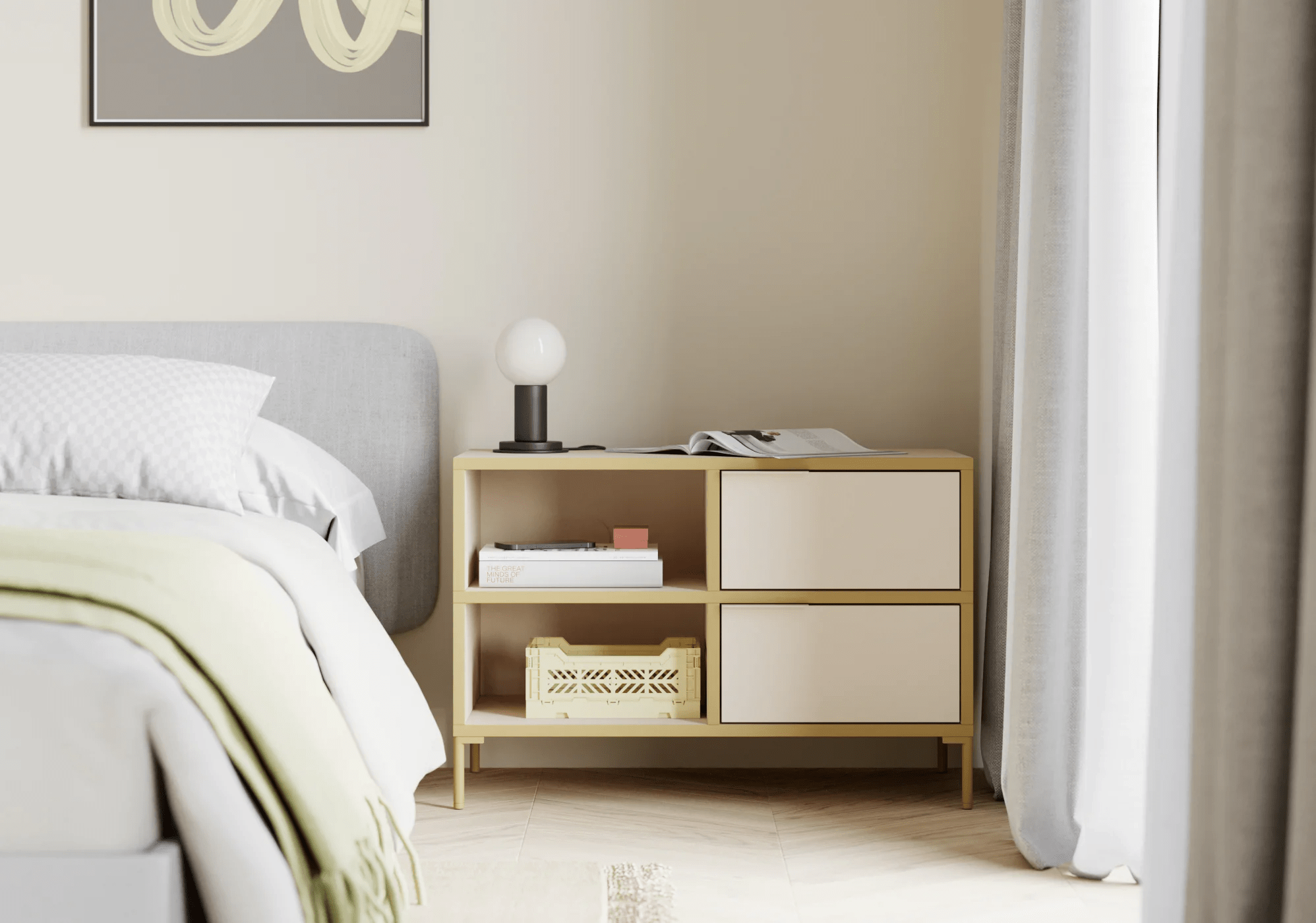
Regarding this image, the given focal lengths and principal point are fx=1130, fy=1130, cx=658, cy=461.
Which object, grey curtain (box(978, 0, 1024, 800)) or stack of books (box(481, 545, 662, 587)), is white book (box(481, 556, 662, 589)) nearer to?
stack of books (box(481, 545, 662, 587))

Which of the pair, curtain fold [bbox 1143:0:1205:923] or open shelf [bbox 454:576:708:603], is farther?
open shelf [bbox 454:576:708:603]

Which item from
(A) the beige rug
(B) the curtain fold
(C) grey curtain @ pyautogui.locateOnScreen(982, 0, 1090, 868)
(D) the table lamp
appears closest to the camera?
(B) the curtain fold

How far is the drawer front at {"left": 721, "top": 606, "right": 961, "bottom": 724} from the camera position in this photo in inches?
83.2

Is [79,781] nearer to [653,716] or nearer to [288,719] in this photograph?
[288,719]

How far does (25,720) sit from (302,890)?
331 millimetres

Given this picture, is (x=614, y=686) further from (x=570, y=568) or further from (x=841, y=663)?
(x=841, y=663)

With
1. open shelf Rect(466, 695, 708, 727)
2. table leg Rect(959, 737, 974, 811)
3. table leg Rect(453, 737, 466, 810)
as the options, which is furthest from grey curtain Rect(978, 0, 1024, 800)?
table leg Rect(453, 737, 466, 810)

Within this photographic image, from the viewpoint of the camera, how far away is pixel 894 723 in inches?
83.6

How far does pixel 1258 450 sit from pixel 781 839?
138 centimetres

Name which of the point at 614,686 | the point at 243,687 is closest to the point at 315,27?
the point at 614,686

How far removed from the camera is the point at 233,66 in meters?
2.47

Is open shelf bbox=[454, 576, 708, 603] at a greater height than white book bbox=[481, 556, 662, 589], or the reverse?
white book bbox=[481, 556, 662, 589]

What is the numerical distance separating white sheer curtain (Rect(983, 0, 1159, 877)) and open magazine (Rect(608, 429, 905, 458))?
0.35 m

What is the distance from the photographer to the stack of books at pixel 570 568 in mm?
2143
